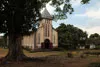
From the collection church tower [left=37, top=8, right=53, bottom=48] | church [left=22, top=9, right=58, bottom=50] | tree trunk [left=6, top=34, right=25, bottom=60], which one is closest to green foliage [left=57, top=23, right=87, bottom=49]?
church [left=22, top=9, right=58, bottom=50]

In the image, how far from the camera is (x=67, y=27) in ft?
269

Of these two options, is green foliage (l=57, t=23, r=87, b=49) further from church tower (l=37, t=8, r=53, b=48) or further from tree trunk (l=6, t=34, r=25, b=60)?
tree trunk (l=6, t=34, r=25, b=60)

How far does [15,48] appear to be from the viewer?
84.7 feet

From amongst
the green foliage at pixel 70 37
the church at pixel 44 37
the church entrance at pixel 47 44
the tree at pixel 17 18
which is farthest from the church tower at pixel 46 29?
the tree at pixel 17 18

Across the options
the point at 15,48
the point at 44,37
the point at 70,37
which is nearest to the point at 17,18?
the point at 15,48

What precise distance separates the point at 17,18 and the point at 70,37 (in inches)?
2013

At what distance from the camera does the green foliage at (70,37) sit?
73.8 m

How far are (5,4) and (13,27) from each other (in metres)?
2.65

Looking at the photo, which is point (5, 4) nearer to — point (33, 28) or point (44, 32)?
point (33, 28)

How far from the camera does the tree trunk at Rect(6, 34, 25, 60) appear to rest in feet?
83.2

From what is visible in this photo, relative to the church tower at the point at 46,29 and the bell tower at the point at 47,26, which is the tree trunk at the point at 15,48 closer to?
the church tower at the point at 46,29

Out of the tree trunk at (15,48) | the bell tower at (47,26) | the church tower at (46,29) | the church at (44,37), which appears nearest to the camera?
the tree trunk at (15,48)

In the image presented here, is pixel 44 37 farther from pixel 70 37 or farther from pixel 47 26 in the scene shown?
pixel 70 37

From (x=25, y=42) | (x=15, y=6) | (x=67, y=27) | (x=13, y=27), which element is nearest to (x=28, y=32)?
(x=13, y=27)
